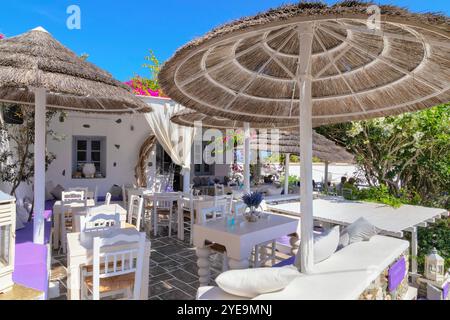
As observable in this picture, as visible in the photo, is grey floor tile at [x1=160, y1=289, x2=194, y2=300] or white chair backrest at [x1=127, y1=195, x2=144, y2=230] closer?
grey floor tile at [x1=160, y1=289, x2=194, y2=300]

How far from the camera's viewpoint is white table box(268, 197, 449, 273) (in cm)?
395

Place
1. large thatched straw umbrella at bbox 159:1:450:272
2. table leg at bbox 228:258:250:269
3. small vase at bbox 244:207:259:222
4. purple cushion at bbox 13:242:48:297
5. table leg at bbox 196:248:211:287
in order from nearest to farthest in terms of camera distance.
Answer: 1. large thatched straw umbrella at bbox 159:1:450:272
2. purple cushion at bbox 13:242:48:297
3. table leg at bbox 228:258:250:269
4. table leg at bbox 196:248:211:287
5. small vase at bbox 244:207:259:222

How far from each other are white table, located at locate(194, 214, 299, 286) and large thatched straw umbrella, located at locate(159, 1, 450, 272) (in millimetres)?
914

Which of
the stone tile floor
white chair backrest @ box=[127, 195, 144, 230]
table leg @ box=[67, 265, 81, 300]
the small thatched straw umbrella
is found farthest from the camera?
the small thatched straw umbrella

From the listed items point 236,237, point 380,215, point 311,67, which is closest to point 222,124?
point 380,215

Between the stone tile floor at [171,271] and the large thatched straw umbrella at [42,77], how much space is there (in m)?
1.03

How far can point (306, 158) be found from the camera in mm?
2342

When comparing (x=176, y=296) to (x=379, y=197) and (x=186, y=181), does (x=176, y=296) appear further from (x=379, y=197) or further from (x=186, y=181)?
(x=379, y=197)

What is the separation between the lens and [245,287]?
2.01 m

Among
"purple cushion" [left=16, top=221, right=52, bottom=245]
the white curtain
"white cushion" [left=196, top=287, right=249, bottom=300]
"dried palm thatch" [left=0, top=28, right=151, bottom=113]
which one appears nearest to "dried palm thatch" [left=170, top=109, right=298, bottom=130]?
the white curtain

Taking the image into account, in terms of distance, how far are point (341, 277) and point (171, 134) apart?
6.86 meters

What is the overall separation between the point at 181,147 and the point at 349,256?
20.9 feet

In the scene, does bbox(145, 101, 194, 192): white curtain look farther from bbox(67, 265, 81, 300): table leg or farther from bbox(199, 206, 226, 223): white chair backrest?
bbox(67, 265, 81, 300): table leg
